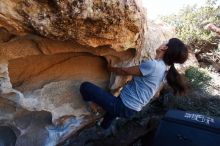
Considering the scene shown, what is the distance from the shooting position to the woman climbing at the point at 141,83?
10.2 ft

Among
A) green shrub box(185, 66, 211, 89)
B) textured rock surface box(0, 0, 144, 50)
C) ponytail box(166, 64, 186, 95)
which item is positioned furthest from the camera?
green shrub box(185, 66, 211, 89)

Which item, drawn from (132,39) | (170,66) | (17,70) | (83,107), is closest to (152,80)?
(170,66)

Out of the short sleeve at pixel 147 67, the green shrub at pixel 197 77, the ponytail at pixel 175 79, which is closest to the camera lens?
the short sleeve at pixel 147 67

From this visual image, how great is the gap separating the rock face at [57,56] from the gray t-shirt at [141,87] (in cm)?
18

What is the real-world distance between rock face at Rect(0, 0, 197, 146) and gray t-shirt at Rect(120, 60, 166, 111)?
0.18 meters

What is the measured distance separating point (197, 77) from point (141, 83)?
265cm

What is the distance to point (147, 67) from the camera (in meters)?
3.12

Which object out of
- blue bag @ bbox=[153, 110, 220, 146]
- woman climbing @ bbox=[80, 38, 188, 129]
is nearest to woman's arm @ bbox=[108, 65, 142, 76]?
woman climbing @ bbox=[80, 38, 188, 129]

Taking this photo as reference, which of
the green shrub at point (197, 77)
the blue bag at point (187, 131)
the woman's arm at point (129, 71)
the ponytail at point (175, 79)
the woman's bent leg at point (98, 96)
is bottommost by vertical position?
the green shrub at point (197, 77)

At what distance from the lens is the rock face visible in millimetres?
2383

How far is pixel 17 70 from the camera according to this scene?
3150 millimetres

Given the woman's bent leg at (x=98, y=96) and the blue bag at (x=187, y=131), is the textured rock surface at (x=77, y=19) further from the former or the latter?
the blue bag at (x=187, y=131)

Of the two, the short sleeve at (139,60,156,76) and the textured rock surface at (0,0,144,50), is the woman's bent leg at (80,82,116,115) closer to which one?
the short sleeve at (139,60,156,76)

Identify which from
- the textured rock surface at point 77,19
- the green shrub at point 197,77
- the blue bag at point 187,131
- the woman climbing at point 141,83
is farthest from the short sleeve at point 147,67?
the green shrub at point 197,77
